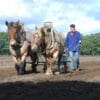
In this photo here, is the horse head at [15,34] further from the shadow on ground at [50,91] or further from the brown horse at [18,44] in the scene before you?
the shadow on ground at [50,91]

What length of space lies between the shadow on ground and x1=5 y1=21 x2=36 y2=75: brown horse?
5.76 metres

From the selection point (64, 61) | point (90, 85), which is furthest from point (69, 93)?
point (64, 61)

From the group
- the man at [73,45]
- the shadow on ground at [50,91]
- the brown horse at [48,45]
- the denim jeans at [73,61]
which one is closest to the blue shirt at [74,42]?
the man at [73,45]

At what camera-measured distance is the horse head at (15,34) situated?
22.0 m

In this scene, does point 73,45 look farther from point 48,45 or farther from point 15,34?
point 15,34

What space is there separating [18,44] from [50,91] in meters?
8.43

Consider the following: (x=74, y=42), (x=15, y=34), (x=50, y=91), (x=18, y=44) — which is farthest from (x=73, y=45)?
(x=50, y=91)

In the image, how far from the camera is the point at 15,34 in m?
22.1

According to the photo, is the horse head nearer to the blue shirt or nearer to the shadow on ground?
the blue shirt

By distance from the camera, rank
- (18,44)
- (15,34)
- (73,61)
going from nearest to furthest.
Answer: (15,34) → (18,44) → (73,61)

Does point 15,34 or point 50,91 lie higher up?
point 15,34

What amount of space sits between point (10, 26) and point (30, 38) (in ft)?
4.35

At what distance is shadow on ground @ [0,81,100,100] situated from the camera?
1306cm

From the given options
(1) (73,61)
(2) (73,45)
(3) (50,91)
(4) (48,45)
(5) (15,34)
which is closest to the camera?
(3) (50,91)
